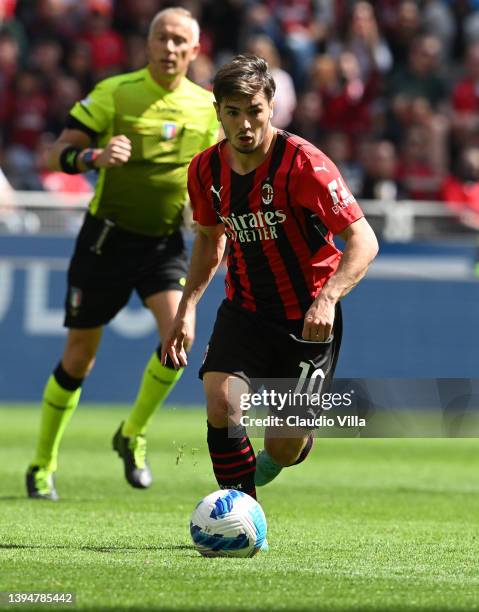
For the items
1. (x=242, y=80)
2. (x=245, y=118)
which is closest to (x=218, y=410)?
(x=245, y=118)

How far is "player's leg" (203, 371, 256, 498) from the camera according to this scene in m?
6.04

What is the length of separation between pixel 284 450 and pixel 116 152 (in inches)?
84.9

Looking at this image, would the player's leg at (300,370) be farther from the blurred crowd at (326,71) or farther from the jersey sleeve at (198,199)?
the blurred crowd at (326,71)

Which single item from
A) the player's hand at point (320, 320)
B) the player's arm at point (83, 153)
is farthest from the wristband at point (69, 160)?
the player's hand at point (320, 320)

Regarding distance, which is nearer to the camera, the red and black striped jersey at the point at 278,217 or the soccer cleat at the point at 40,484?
the red and black striped jersey at the point at 278,217

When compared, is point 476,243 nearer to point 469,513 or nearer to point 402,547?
point 469,513

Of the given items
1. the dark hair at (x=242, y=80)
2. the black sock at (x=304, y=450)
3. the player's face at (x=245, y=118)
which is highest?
the dark hair at (x=242, y=80)

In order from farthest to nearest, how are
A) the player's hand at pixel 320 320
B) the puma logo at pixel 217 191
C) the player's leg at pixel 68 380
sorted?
the player's leg at pixel 68 380 → the puma logo at pixel 217 191 → the player's hand at pixel 320 320

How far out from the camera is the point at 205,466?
1069cm

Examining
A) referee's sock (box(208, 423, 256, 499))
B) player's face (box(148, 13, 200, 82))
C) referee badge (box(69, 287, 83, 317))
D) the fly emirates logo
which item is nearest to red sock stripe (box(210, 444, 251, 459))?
referee's sock (box(208, 423, 256, 499))

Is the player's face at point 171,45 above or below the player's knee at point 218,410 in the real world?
above

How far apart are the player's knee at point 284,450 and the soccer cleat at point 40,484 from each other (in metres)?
2.03

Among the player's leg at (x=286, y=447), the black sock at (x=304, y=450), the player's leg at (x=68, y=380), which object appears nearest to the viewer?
the player's leg at (x=286, y=447)

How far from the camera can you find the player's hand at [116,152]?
781cm
